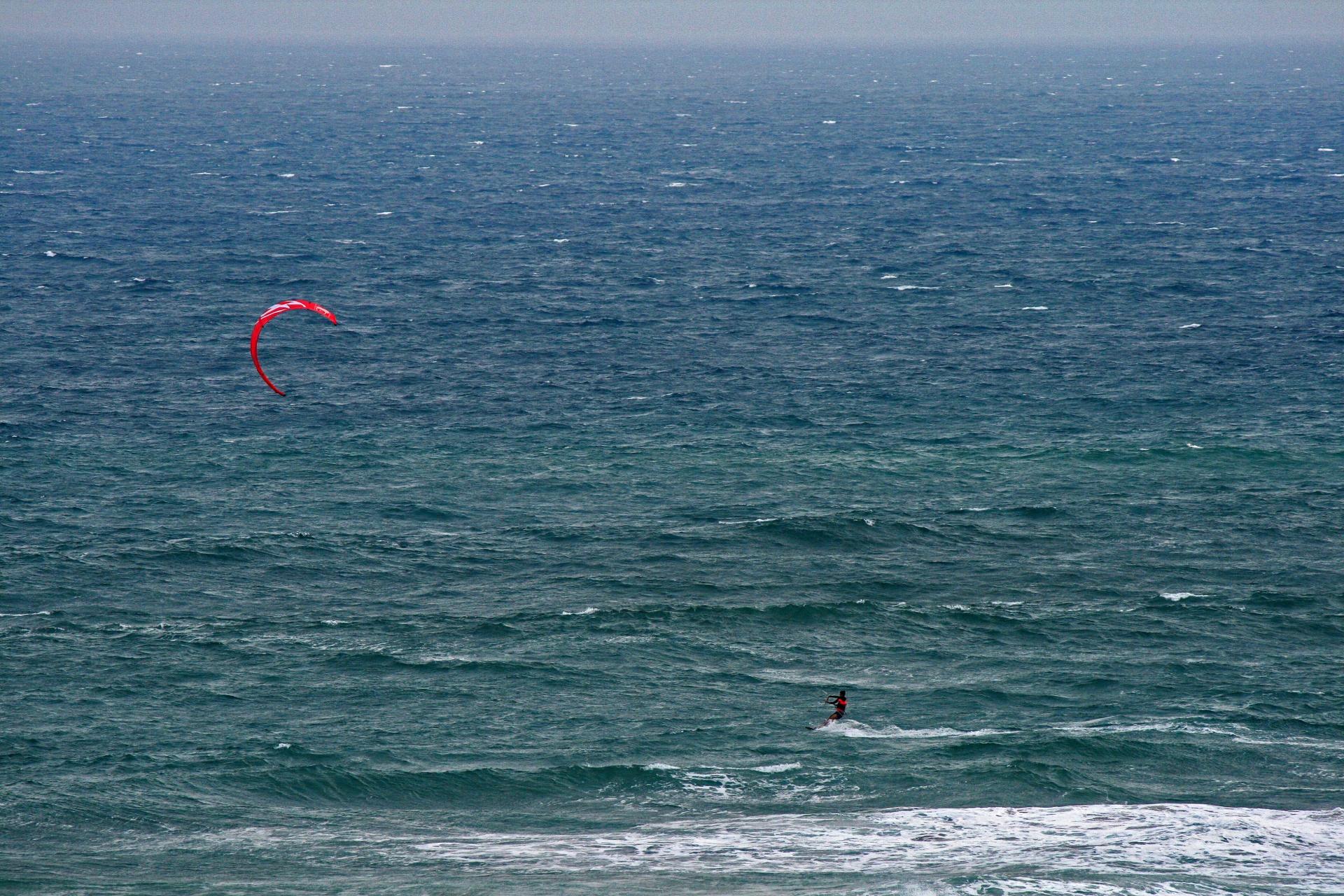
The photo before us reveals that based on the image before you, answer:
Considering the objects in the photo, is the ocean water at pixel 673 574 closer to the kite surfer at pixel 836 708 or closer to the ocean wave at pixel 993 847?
the ocean wave at pixel 993 847

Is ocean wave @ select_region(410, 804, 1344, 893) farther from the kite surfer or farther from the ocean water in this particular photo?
the kite surfer

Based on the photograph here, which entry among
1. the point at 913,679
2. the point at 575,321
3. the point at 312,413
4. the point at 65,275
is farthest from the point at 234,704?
the point at 65,275

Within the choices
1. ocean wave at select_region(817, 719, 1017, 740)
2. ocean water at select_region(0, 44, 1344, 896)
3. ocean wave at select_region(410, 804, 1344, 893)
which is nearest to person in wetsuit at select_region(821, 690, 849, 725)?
ocean wave at select_region(817, 719, 1017, 740)

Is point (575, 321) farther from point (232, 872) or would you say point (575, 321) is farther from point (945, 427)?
point (232, 872)

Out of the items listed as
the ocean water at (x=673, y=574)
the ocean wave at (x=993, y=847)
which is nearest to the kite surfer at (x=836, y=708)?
the ocean water at (x=673, y=574)

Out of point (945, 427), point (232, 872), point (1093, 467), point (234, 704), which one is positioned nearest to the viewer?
point (232, 872)

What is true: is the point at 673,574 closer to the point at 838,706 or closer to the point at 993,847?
the point at 838,706
